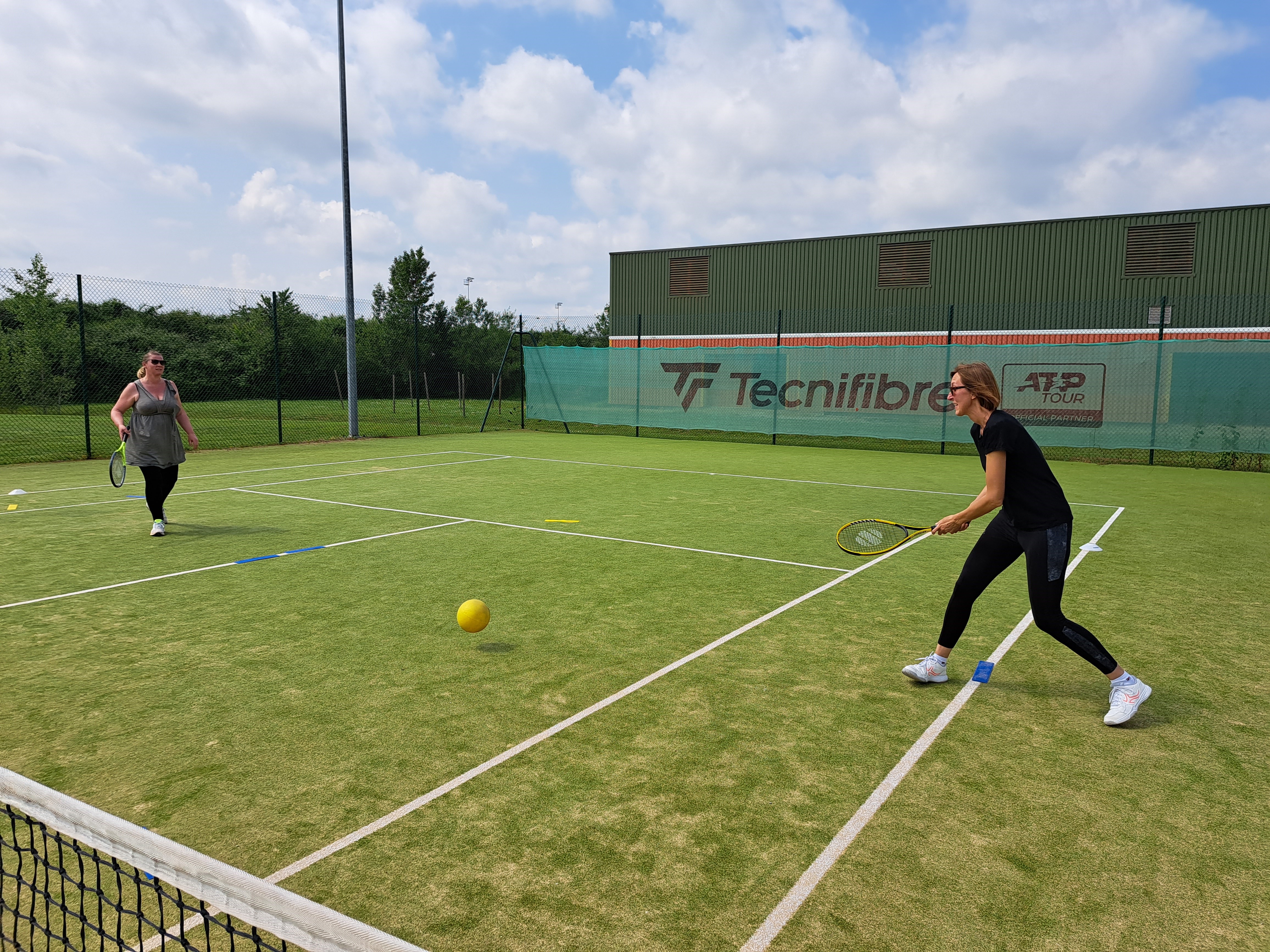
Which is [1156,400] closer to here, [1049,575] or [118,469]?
[1049,575]

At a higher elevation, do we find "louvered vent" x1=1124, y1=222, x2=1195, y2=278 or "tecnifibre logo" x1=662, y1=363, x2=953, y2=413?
"louvered vent" x1=1124, y1=222, x2=1195, y2=278

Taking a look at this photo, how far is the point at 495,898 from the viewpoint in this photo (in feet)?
9.55

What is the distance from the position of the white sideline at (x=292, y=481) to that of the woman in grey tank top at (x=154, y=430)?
2539mm

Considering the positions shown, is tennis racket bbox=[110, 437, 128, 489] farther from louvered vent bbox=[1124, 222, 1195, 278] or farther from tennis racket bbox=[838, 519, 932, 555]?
louvered vent bbox=[1124, 222, 1195, 278]

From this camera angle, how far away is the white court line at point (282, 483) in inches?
421

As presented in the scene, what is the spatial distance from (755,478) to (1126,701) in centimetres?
1015

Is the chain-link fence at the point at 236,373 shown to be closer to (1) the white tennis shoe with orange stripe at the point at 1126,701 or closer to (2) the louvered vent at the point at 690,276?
(2) the louvered vent at the point at 690,276

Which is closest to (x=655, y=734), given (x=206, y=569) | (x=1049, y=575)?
(x=1049, y=575)

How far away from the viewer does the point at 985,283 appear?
2683cm

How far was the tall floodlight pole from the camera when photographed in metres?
19.6

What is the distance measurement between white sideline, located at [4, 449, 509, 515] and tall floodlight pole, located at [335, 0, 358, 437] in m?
4.17

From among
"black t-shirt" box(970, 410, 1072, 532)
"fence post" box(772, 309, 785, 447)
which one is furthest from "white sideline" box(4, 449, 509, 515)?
"black t-shirt" box(970, 410, 1072, 532)

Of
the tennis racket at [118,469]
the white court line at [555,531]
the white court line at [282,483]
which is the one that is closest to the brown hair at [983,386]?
the white court line at [555,531]

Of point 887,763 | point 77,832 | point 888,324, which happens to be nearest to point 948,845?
point 887,763
